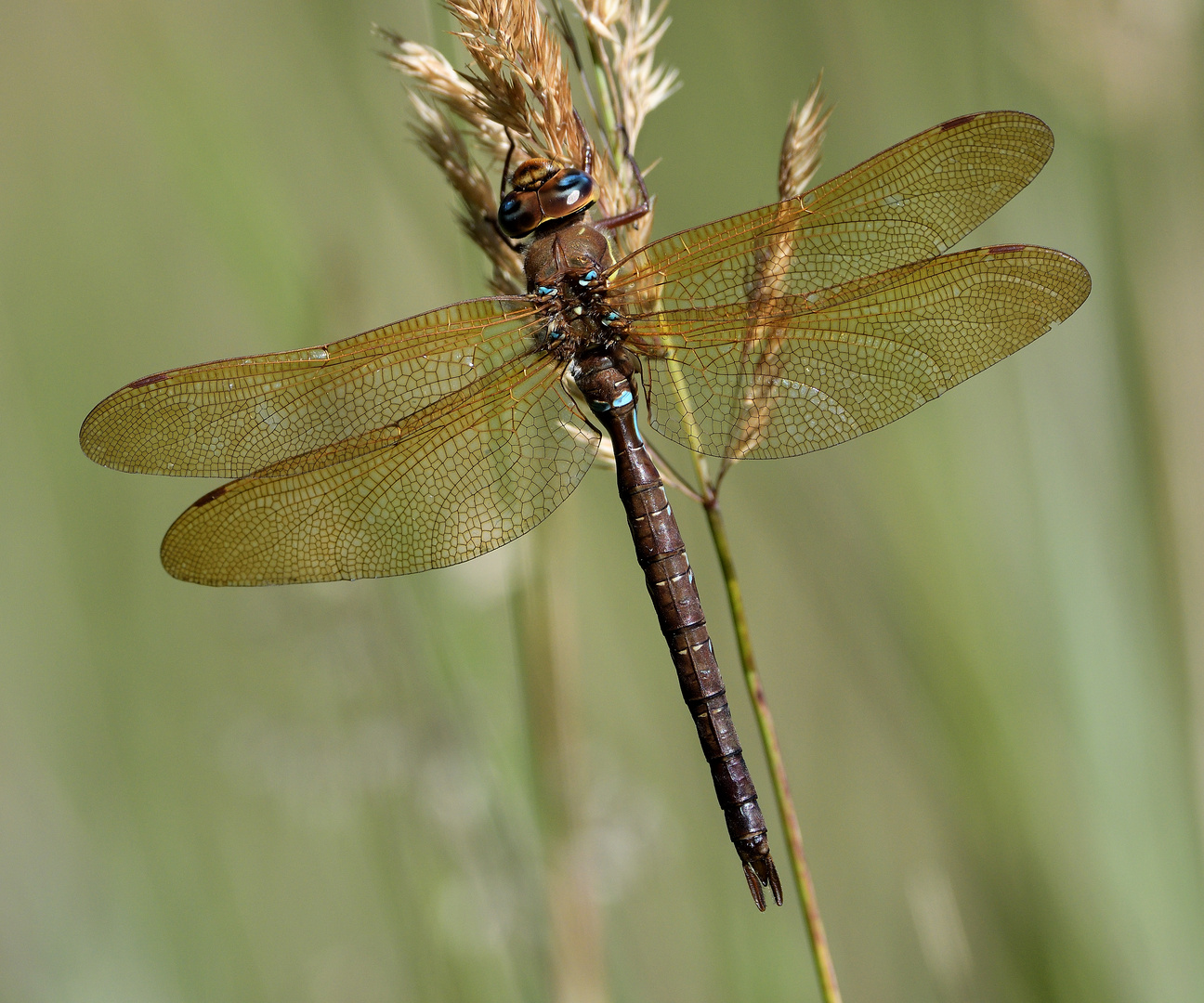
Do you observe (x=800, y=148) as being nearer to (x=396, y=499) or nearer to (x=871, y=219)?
(x=871, y=219)

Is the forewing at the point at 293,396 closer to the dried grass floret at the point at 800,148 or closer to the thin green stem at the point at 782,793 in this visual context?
the dried grass floret at the point at 800,148

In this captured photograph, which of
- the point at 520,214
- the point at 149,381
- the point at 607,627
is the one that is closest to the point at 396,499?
the point at 149,381

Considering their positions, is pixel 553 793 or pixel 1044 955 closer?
pixel 1044 955

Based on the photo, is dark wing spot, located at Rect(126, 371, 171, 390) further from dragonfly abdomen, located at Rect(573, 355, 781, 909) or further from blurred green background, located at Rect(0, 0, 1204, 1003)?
dragonfly abdomen, located at Rect(573, 355, 781, 909)

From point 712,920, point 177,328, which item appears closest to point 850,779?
point 712,920

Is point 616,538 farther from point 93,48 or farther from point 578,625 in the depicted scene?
point 93,48

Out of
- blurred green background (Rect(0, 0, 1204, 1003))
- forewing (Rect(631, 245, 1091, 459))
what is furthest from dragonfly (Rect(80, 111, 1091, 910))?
blurred green background (Rect(0, 0, 1204, 1003))

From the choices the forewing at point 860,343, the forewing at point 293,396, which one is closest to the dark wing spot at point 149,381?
the forewing at point 293,396
